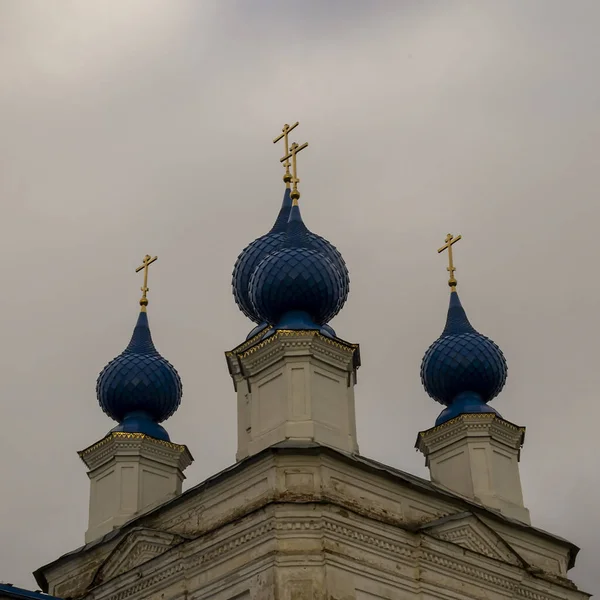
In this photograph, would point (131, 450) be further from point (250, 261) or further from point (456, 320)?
point (456, 320)

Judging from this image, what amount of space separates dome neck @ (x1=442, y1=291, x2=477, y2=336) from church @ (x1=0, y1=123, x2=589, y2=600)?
34mm

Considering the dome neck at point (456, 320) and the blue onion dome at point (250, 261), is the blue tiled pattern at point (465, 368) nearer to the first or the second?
the dome neck at point (456, 320)

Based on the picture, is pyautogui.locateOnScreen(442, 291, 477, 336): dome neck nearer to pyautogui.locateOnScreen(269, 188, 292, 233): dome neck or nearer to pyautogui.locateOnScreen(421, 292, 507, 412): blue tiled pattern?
pyautogui.locateOnScreen(421, 292, 507, 412): blue tiled pattern

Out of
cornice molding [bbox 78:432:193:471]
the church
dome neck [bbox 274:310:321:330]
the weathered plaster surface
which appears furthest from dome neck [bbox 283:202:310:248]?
cornice molding [bbox 78:432:193:471]

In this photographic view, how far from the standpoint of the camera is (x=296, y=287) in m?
15.6

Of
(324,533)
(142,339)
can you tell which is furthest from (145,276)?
(324,533)

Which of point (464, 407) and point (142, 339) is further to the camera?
point (142, 339)

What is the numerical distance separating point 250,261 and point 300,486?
157 inches

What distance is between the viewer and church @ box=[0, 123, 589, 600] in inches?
537

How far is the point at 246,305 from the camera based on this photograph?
1741cm

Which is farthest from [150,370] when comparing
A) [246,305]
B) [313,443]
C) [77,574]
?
[313,443]

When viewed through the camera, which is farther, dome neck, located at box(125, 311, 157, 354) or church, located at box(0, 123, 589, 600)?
dome neck, located at box(125, 311, 157, 354)

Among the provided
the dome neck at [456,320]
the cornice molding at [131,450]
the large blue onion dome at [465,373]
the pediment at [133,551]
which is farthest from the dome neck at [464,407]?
the pediment at [133,551]

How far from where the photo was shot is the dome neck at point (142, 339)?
18047 millimetres
